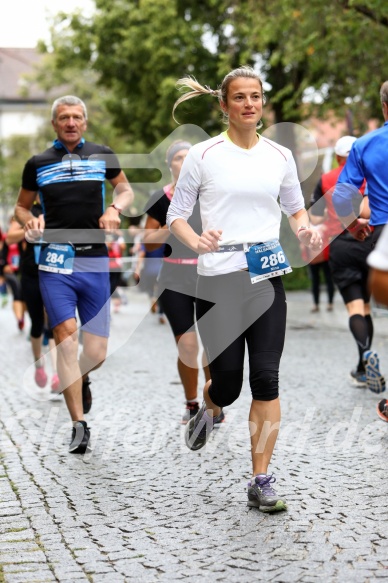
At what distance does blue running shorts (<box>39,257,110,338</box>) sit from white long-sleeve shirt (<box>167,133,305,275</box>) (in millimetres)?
1572

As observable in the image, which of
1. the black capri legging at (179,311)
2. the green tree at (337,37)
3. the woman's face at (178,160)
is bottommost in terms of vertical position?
the black capri legging at (179,311)

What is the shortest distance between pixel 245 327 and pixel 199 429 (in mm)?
944

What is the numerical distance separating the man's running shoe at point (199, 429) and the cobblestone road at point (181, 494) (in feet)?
0.43

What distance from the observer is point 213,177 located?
4816 millimetres

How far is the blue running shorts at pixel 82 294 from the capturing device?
6254 millimetres

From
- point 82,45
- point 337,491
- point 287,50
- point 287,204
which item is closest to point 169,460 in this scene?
point 337,491

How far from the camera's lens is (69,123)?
6.38 meters

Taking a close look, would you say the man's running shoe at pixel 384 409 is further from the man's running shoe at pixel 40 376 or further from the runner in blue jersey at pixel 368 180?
the man's running shoe at pixel 40 376

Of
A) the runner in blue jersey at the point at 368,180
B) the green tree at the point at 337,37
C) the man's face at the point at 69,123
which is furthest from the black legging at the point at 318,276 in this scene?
the man's face at the point at 69,123

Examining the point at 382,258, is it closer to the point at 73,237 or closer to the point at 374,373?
the point at 73,237

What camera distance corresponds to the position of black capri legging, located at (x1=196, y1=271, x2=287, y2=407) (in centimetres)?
480

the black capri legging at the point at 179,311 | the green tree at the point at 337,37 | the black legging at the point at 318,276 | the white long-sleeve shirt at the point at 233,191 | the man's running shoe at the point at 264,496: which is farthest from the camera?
A: the black legging at the point at 318,276

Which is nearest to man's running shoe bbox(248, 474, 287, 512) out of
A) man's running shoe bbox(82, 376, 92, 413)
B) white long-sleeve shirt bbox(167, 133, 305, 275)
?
white long-sleeve shirt bbox(167, 133, 305, 275)

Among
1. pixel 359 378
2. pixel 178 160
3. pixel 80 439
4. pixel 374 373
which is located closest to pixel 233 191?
pixel 80 439
